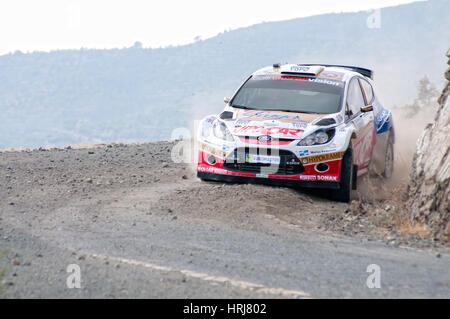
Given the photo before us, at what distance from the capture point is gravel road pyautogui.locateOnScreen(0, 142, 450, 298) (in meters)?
5.11

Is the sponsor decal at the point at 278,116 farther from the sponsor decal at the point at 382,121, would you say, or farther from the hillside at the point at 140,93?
the hillside at the point at 140,93

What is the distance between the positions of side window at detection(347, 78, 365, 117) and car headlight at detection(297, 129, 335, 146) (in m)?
1.08

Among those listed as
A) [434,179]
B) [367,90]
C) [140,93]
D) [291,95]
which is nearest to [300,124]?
[291,95]

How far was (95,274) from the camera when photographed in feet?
17.6

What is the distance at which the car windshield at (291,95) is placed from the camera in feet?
33.9

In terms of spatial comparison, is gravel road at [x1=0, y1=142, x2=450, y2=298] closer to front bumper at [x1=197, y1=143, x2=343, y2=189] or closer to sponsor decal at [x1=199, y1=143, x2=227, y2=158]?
front bumper at [x1=197, y1=143, x2=343, y2=189]

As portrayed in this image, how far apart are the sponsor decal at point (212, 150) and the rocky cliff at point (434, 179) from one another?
2.61 metres

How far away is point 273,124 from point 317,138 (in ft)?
2.15

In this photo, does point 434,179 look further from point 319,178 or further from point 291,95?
point 291,95

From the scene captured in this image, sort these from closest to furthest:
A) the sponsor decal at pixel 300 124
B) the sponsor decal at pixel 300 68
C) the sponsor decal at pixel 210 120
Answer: the sponsor decal at pixel 300 124
the sponsor decal at pixel 210 120
the sponsor decal at pixel 300 68

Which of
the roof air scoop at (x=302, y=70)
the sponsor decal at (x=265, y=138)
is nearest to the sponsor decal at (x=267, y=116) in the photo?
the sponsor decal at (x=265, y=138)

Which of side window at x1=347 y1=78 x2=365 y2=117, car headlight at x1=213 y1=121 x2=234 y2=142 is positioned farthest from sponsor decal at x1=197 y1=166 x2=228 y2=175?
side window at x1=347 y1=78 x2=365 y2=117

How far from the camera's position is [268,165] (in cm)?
945

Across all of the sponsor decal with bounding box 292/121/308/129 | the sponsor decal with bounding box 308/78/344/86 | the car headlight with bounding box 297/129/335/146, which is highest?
the sponsor decal with bounding box 308/78/344/86
